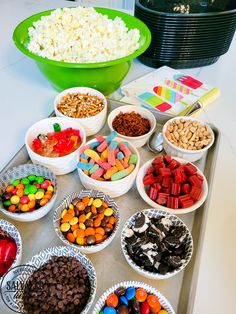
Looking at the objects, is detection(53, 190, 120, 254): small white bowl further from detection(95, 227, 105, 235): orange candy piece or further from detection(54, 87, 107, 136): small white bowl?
detection(54, 87, 107, 136): small white bowl

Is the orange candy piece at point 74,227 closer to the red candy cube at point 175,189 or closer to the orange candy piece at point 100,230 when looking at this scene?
the orange candy piece at point 100,230

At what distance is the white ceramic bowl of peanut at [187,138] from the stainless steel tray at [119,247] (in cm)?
6

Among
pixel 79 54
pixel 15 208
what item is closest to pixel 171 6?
pixel 79 54

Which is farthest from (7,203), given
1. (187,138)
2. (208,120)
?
(208,120)

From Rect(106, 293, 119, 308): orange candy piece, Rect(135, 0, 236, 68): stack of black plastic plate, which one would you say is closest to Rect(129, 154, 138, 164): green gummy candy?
Rect(106, 293, 119, 308): orange candy piece

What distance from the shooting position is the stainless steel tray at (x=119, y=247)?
61 centimetres

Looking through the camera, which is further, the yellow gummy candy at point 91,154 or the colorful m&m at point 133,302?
the yellow gummy candy at point 91,154

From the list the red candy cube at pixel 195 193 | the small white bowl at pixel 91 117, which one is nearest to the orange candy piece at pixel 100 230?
the red candy cube at pixel 195 193

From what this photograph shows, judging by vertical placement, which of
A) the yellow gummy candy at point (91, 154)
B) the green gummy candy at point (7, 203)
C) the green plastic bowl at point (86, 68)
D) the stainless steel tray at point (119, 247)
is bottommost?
the stainless steel tray at point (119, 247)

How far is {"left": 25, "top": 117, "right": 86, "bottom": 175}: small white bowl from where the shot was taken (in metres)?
0.76

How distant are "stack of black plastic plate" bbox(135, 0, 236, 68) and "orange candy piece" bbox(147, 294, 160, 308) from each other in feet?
2.74

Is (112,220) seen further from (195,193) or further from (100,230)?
(195,193)

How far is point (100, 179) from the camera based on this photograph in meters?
0.73

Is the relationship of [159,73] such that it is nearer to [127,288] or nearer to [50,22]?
[50,22]
